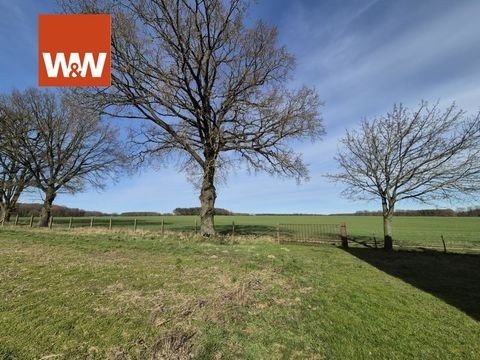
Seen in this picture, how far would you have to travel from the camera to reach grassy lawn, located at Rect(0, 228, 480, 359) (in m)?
3.79

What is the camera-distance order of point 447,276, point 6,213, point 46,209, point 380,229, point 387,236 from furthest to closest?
point 380,229 → point 6,213 → point 46,209 → point 387,236 → point 447,276

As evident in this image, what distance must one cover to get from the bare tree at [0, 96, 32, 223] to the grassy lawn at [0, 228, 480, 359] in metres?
21.5

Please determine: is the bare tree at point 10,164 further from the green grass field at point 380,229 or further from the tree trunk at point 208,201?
the tree trunk at point 208,201

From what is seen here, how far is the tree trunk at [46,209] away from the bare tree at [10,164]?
9.81ft

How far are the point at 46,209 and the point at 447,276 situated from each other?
99.7ft

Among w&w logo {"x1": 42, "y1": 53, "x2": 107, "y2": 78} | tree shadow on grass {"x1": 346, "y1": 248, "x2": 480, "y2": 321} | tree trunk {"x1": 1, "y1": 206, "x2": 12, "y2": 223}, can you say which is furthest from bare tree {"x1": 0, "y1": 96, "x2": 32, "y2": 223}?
tree shadow on grass {"x1": 346, "y1": 248, "x2": 480, "y2": 321}

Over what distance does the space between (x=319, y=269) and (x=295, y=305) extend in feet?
13.4

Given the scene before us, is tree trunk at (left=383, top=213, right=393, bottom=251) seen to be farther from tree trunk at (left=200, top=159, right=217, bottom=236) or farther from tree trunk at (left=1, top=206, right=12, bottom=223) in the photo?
tree trunk at (left=1, top=206, right=12, bottom=223)

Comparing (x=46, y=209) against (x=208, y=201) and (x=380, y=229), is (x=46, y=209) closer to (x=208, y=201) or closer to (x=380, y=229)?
(x=208, y=201)

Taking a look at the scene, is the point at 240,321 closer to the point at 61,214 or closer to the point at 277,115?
the point at 277,115

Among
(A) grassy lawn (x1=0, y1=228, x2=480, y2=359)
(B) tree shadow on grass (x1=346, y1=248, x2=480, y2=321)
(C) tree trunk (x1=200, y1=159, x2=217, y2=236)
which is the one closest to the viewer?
(A) grassy lawn (x1=0, y1=228, x2=480, y2=359)

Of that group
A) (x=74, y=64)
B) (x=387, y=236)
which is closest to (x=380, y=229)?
(x=387, y=236)

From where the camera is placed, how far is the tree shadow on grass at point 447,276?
22.3 feet

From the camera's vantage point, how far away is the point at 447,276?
388 inches
